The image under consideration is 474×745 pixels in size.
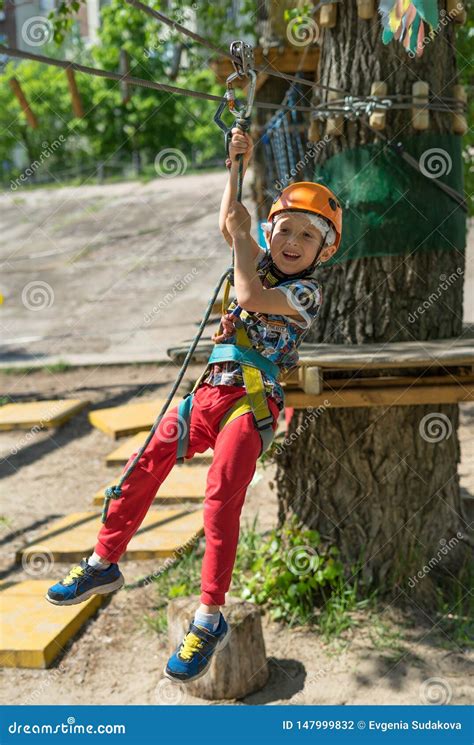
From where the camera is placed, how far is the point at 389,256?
459 centimetres

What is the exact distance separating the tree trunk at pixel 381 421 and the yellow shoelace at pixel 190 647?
2359 millimetres

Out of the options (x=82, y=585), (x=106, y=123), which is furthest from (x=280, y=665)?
(x=106, y=123)

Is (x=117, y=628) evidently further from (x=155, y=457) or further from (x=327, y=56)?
(x=327, y=56)

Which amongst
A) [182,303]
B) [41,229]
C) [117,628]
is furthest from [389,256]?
[41,229]

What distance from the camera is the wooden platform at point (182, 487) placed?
685cm

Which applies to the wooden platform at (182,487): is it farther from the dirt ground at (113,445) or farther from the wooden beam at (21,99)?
the wooden beam at (21,99)

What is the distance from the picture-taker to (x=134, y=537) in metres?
6.32

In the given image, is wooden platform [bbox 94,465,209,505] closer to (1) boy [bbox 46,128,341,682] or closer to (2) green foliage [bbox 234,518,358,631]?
(2) green foliage [bbox 234,518,358,631]

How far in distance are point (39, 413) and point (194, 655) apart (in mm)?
6328

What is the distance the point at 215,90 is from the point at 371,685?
997 centimetres

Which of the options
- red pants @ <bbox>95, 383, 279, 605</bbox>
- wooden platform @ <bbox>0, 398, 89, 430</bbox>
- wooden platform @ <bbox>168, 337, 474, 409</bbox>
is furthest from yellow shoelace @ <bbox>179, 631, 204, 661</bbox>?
wooden platform @ <bbox>0, 398, 89, 430</bbox>

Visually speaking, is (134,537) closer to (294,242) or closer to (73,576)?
(73,576)

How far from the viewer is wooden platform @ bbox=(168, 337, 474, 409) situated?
12.7 feet

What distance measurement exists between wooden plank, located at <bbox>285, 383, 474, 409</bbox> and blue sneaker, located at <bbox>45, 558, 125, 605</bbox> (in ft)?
4.97
